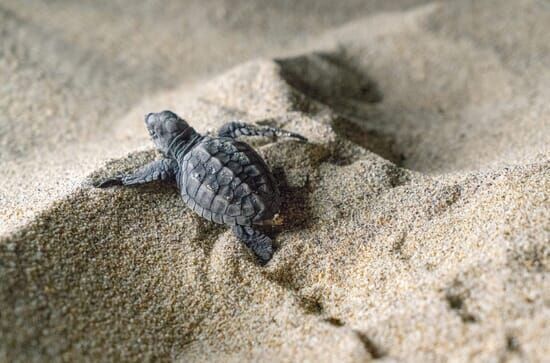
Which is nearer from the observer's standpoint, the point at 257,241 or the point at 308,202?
the point at 257,241

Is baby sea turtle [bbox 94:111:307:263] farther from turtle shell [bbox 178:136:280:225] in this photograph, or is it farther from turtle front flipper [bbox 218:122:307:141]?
turtle front flipper [bbox 218:122:307:141]

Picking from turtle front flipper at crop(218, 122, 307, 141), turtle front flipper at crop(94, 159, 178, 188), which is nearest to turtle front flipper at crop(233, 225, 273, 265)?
turtle front flipper at crop(94, 159, 178, 188)

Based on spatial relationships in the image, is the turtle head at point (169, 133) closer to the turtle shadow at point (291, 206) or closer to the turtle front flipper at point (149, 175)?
the turtle front flipper at point (149, 175)

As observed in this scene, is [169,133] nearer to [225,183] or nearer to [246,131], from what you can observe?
[246,131]

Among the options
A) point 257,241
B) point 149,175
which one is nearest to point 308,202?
point 257,241

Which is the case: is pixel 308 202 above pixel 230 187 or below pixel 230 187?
below
